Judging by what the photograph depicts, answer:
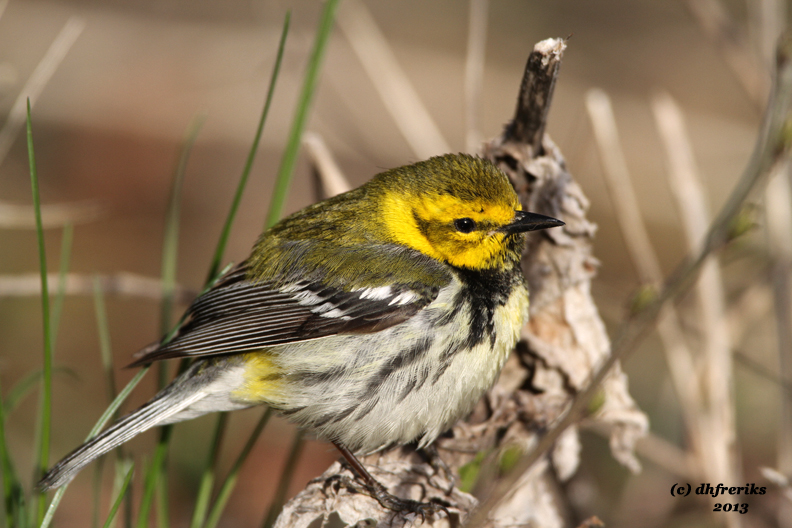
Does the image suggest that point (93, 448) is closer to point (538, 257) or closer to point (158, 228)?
point (538, 257)

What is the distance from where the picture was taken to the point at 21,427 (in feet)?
Result: 14.3

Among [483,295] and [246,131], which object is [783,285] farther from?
[246,131]

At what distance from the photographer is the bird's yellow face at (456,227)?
2.58 meters

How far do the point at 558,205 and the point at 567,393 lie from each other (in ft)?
2.38

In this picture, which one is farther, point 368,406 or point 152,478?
point 368,406

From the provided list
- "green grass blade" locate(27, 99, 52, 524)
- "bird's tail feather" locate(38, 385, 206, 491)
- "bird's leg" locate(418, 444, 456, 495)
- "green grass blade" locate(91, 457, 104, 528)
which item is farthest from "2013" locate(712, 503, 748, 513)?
"green grass blade" locate(27, 99, 52, 524)

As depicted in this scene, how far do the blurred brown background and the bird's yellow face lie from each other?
1.61 metres

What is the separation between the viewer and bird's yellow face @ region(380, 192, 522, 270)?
2.58m

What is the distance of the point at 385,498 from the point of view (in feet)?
7.89

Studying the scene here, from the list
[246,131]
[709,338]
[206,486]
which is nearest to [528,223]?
[709,338]

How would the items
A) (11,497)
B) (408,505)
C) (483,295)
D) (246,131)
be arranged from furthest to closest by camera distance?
(246,131) → (483,295) → (408,505) → (11,497)

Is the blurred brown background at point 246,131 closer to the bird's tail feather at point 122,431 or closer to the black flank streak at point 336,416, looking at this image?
the bird's tail feather at point 122,431

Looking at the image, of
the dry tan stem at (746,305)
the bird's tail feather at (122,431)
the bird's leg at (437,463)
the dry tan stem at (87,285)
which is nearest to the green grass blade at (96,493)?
the bird's tail feather at (122,431)

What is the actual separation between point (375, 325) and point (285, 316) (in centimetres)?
35
